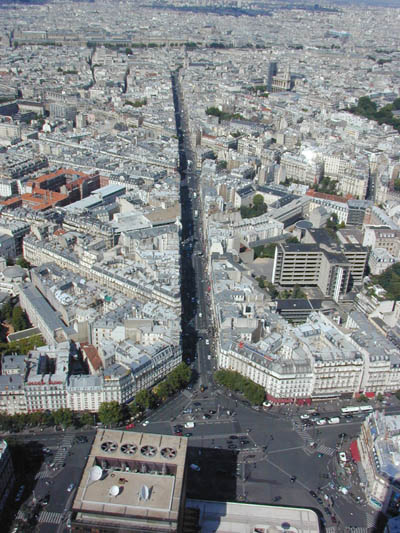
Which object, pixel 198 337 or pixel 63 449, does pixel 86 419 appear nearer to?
pixel 63 449

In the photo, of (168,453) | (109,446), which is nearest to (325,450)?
(168,453)

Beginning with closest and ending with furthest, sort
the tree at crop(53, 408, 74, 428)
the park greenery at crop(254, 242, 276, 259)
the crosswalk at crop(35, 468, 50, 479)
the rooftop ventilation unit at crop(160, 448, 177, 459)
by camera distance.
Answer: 1. the rooftop ventilation unit at crop(160, 448, 177, 459)
2. the crosswalk at crop(35, 468, 50, 479)
3. the tree at crop(53, 408, 74, 428)
4. the park greenery at crop(254, 242, 276, 259)

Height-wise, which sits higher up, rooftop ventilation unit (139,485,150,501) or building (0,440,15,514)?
rooftop ventilation unit (139,485,150,501)

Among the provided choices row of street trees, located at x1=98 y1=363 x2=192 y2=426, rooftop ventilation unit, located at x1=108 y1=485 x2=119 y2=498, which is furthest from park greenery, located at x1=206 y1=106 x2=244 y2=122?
rooftop ventilation unit, located at x1=108 y1=485 x2=119 y2=498

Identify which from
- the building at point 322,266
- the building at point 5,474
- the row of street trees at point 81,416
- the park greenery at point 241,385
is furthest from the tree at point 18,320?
the building at point 322,266

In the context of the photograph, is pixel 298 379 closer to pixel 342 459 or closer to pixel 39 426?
pixel 342 459

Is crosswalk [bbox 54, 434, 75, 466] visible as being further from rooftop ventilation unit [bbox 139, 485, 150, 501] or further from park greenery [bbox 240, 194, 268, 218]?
park greenery [bbox 240, 194, 268, 218]

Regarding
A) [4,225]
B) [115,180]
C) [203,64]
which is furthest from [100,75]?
[4,225]
